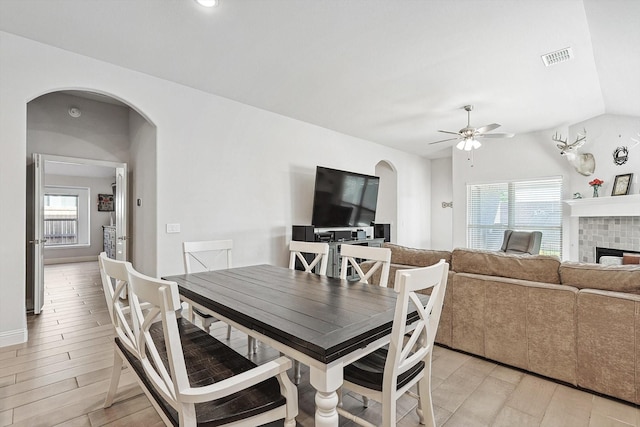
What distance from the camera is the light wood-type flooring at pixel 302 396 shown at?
1793mm

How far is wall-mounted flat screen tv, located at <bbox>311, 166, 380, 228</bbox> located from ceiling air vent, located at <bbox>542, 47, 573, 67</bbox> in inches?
116

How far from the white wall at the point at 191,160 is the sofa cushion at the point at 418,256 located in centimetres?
217

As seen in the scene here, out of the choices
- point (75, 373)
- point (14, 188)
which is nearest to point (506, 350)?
point (75, 373)

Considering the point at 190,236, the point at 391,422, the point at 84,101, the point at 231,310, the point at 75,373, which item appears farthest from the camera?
the point at 84,101

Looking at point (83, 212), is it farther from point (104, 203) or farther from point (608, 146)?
point (608, 146)

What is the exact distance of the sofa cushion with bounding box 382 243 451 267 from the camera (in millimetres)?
2729

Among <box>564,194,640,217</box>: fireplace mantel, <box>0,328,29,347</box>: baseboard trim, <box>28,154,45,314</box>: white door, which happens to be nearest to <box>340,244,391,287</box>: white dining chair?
<box>0,328,29,347</box>: baseboard trim

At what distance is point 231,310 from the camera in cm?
152

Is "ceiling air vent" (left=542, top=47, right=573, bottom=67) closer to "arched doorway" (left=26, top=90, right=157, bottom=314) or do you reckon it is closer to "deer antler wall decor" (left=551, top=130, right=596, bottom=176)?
"deer antler wall decor" (left=551, top=130, right=596, bottom=176)

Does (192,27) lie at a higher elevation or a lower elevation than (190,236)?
higher

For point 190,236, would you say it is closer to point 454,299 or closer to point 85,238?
point 454,299

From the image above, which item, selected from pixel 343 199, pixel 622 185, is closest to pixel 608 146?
pixel 622 185

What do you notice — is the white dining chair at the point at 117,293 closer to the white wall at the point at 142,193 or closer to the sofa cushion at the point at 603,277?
the white wall at the point at 142,193

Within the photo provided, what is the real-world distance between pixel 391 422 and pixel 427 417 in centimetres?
39
